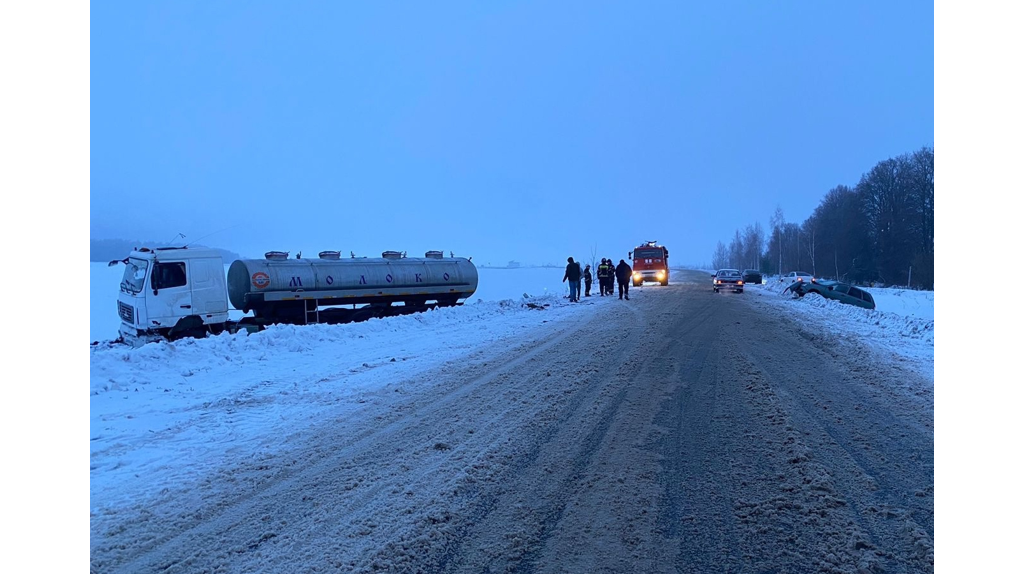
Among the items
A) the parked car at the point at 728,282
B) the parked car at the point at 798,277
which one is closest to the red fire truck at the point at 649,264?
the parked car at the point at 728,282

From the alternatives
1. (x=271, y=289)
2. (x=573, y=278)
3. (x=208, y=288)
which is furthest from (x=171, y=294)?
(x=573, y=278)

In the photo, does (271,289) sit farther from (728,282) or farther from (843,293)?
(728,282)

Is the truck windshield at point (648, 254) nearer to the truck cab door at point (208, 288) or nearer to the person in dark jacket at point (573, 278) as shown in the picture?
the person in dark jacket at point (573, 278)

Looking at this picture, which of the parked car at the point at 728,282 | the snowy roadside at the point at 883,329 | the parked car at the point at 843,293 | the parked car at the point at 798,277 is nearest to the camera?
the snowy roadside at the point at 883,329

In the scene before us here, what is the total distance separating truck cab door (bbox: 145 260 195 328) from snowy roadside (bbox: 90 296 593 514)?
3849mm

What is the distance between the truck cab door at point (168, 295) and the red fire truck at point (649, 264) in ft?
103

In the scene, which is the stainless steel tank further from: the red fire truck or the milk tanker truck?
the red fire truck

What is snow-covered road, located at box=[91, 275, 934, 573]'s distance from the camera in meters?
3.31

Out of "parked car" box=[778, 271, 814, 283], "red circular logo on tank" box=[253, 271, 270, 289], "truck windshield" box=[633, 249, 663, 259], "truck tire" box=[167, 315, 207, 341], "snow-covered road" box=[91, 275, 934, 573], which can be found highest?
"truck windshield" box=[633, 249, 663, 259]

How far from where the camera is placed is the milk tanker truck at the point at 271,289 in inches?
576

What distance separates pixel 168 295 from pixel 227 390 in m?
8.56

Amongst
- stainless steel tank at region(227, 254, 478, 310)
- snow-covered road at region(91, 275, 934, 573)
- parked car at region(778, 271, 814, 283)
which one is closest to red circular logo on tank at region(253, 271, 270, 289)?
stainless steel tank at region(227, 254, 478, 310)

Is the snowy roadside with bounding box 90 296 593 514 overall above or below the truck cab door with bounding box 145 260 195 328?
below

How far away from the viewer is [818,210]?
82625mm
